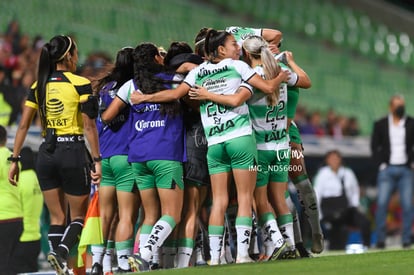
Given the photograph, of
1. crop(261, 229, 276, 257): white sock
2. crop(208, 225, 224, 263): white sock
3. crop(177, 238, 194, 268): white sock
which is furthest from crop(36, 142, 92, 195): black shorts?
crop(261, 229, 276, 257): white sock

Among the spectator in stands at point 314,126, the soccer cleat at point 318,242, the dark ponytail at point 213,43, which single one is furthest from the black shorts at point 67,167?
the spectator in stands at point 314,126

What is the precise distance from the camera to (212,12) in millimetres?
34375

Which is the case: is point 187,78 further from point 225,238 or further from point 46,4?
point 46,4

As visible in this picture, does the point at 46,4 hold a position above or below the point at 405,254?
above

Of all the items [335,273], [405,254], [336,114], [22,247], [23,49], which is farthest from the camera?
[336,114]

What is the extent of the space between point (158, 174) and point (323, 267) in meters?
2.08

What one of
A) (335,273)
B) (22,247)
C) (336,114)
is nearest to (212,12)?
(336,114)

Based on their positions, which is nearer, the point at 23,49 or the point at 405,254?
the point at 405,254

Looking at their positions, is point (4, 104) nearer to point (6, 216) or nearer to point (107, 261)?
point (6, 216)

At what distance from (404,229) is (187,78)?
8.47 m

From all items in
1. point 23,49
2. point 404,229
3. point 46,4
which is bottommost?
point 404,229

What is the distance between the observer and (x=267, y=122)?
12859 mm

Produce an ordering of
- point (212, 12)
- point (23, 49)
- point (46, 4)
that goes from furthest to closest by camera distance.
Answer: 1. point (212, 12)
2. point (46, 4)
3. point (23, 49)

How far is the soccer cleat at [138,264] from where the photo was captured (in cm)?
1236
